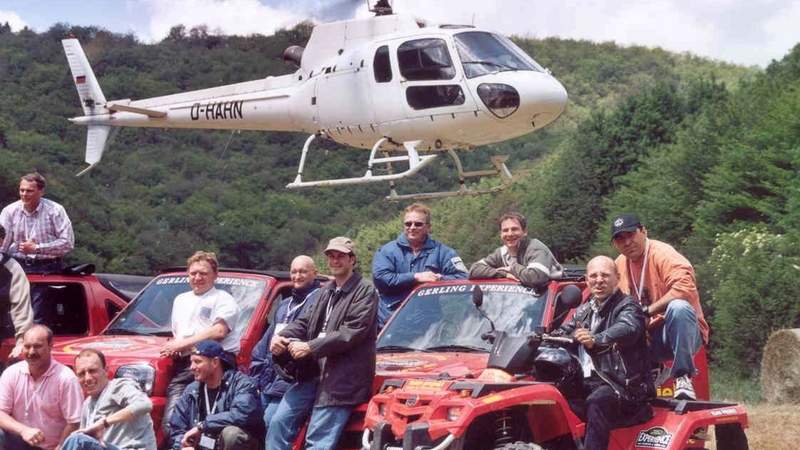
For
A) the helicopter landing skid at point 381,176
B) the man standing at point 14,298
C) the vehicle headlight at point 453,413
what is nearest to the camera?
the vehicle headlight at point 453,413

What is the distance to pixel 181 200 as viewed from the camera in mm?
53281

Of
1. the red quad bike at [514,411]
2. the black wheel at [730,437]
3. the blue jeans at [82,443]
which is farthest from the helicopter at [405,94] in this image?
the blue jeans at [82,443]

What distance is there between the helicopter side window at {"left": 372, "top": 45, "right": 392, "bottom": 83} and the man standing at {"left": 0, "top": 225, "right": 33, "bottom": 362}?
34.5ft

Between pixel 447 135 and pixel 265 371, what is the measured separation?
10926 mm

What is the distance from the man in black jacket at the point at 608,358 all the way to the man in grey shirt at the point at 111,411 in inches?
104

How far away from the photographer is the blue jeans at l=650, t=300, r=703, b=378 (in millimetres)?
9141

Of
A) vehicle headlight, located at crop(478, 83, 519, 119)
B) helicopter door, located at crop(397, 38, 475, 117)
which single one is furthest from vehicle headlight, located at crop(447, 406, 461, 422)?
helicopter door, located at crop(397, 38, 475, 117)

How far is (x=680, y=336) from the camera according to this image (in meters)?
9.14

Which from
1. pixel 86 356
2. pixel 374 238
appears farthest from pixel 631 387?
pixel 374 238

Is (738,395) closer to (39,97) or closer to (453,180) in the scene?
(453,180)

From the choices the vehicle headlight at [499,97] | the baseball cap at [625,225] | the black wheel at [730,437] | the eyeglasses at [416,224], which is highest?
the vehicle headlight at [499,97]

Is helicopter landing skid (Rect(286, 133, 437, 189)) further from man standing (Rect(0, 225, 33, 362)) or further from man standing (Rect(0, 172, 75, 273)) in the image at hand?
man standing (Rect(0, 225, 33, 362))

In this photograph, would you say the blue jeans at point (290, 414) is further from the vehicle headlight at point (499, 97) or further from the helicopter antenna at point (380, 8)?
the helicopter antenna at point (380, 8)

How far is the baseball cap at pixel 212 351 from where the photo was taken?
9.48 meters
